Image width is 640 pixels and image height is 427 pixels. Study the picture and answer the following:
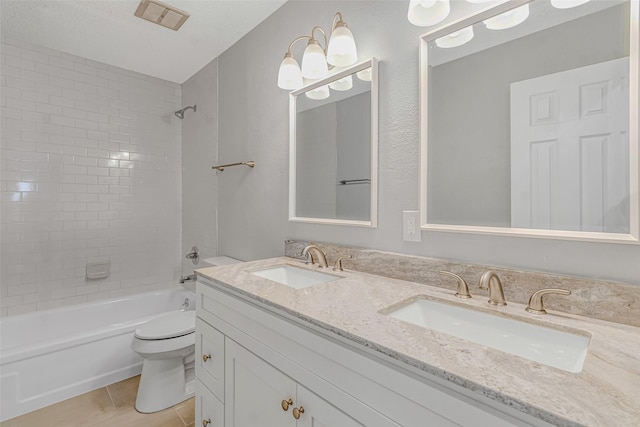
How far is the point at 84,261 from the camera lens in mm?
2477

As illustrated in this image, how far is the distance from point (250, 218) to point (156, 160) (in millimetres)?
1425

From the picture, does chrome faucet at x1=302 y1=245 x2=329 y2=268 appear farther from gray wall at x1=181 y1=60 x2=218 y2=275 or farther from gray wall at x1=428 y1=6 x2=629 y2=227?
gray wall at x1=181 y1=60 x2=218 y2=275

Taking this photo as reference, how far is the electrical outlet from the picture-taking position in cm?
119

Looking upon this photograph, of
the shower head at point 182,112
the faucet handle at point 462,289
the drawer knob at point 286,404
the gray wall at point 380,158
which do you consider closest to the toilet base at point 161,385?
the gray wall at point 380,158

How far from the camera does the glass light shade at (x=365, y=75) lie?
136 centimetres

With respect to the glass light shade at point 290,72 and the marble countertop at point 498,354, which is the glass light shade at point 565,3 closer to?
the marble countertop at point 498,354

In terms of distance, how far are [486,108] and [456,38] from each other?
0.29 m

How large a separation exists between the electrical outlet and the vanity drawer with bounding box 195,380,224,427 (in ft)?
3.27

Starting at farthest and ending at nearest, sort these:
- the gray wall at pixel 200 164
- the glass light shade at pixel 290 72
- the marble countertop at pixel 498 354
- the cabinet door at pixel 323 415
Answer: the gray wall at pixel 200 164 → the glass light shade at pixel 290 72 → the cabinet door at pixel 323 415 → the marble countertop at pixel 498 354

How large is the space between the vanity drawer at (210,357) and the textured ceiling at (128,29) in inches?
72.4

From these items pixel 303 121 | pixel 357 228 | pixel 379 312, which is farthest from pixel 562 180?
pixel 303 121

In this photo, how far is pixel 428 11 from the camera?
3.55 feet

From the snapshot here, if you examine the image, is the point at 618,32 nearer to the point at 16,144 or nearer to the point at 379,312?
the point at 379,312

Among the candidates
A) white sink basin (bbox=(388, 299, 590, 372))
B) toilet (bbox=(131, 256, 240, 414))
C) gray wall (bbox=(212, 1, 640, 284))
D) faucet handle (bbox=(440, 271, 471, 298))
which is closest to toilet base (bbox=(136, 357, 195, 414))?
toilet (bbox=(131, 256, 240, 414))
